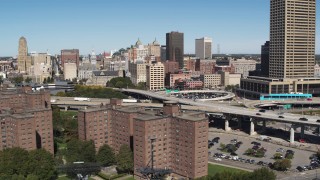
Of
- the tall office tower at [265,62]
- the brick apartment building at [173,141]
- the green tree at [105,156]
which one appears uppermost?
the tall office tower at [265,62]

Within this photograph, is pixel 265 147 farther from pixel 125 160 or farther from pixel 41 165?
pixel 41 165

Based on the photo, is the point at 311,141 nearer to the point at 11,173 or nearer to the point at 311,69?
the point at 11,173

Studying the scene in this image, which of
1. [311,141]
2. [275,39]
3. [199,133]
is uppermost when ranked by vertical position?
[275,39]

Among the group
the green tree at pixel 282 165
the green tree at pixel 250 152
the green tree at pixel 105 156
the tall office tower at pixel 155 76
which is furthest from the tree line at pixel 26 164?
the tall office tower at pixel 155 76

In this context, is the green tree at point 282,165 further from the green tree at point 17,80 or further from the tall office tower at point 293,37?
the green tree at point 17,80

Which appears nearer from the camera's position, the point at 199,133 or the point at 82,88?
the point at 199,133

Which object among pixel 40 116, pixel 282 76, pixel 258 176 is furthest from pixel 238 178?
pixel 282 76

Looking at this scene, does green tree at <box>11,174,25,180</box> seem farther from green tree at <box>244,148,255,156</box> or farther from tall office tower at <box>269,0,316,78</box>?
tall office tower at <box>269,0,316,78</box>

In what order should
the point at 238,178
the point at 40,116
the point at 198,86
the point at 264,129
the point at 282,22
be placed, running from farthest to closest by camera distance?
the point at 198,86
the point at 282,22
the point at 264,129
the point at 40,116
the point at 238,178
